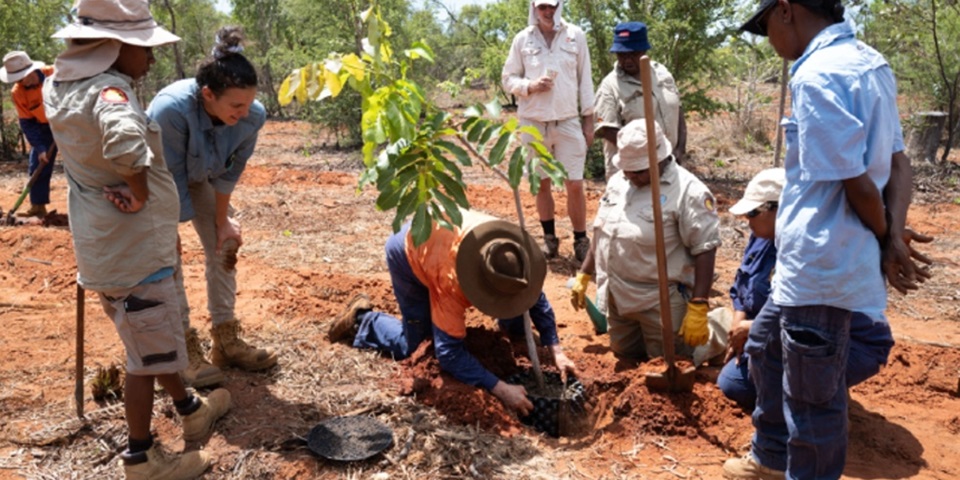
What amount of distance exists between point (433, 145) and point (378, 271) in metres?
3.02

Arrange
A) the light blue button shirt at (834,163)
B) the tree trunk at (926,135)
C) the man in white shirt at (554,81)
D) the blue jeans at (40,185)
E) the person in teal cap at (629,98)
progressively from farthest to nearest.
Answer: the tree trunk at (926,135)
the blue jeans at (40,185)
the man in white shirt at (554,81)
the person in teal cap at (629,98)
the light blue button shirt at (834,163)

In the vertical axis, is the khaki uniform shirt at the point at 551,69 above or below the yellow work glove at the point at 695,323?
above

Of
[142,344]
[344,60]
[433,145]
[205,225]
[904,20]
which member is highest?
[904,20]

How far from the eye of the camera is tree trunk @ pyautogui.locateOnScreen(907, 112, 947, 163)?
999 cm

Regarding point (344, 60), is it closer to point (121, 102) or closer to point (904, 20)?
point (121, 102)

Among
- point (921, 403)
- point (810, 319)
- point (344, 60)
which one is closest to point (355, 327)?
point (344, 60)

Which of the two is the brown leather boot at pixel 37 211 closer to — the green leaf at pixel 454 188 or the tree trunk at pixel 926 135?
the green leaf at pixel 454 188

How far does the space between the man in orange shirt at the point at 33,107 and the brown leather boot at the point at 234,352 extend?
4.25 m

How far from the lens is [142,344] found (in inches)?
113

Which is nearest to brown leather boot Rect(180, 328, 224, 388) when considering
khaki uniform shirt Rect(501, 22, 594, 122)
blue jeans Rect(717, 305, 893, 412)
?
blue jeans Rect(717, 305, 893, 412)

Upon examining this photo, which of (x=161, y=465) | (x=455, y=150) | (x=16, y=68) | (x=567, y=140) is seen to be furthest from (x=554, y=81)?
(x=16, y=68)

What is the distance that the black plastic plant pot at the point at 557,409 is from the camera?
3.59 m

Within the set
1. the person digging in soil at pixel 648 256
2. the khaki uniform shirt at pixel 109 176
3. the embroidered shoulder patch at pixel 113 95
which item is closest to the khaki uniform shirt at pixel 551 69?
the person digging in soil at pixel 648 256

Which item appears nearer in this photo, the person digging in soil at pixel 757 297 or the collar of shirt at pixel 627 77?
the person digging in soil at pixel 757 297
